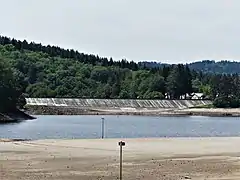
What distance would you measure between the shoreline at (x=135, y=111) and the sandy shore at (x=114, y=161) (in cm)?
11801

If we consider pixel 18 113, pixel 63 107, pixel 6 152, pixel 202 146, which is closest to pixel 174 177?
pixel 6 152

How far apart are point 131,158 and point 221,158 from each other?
5542 mm

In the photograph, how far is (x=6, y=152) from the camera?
42562 millimetres

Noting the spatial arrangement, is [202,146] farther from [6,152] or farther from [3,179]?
[3,179]

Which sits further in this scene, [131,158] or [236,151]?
[236,151]

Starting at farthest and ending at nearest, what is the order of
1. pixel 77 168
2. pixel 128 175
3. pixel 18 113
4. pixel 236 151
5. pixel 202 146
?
1. pixel 18 113
2. pixel 202 146
3. pixel 236 151
4. pixel 77 168
5. pixel 128 175

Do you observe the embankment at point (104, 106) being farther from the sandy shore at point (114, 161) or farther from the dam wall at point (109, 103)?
the sandy shore at point (114, 161)

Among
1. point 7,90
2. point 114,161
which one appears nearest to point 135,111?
point 7,90

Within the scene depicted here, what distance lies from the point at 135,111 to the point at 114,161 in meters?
148

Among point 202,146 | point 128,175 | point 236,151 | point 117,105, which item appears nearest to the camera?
point 128,175

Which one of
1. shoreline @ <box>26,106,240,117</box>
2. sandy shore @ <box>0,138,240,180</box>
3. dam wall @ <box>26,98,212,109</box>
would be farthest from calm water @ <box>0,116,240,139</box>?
dam wall @ <box>26,98,212,109</box>

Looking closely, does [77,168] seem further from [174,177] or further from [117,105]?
[117,105]

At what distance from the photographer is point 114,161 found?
37562 millimetres

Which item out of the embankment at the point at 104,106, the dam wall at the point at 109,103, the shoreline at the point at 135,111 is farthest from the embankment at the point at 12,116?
the dam wall at the point at 109,103
